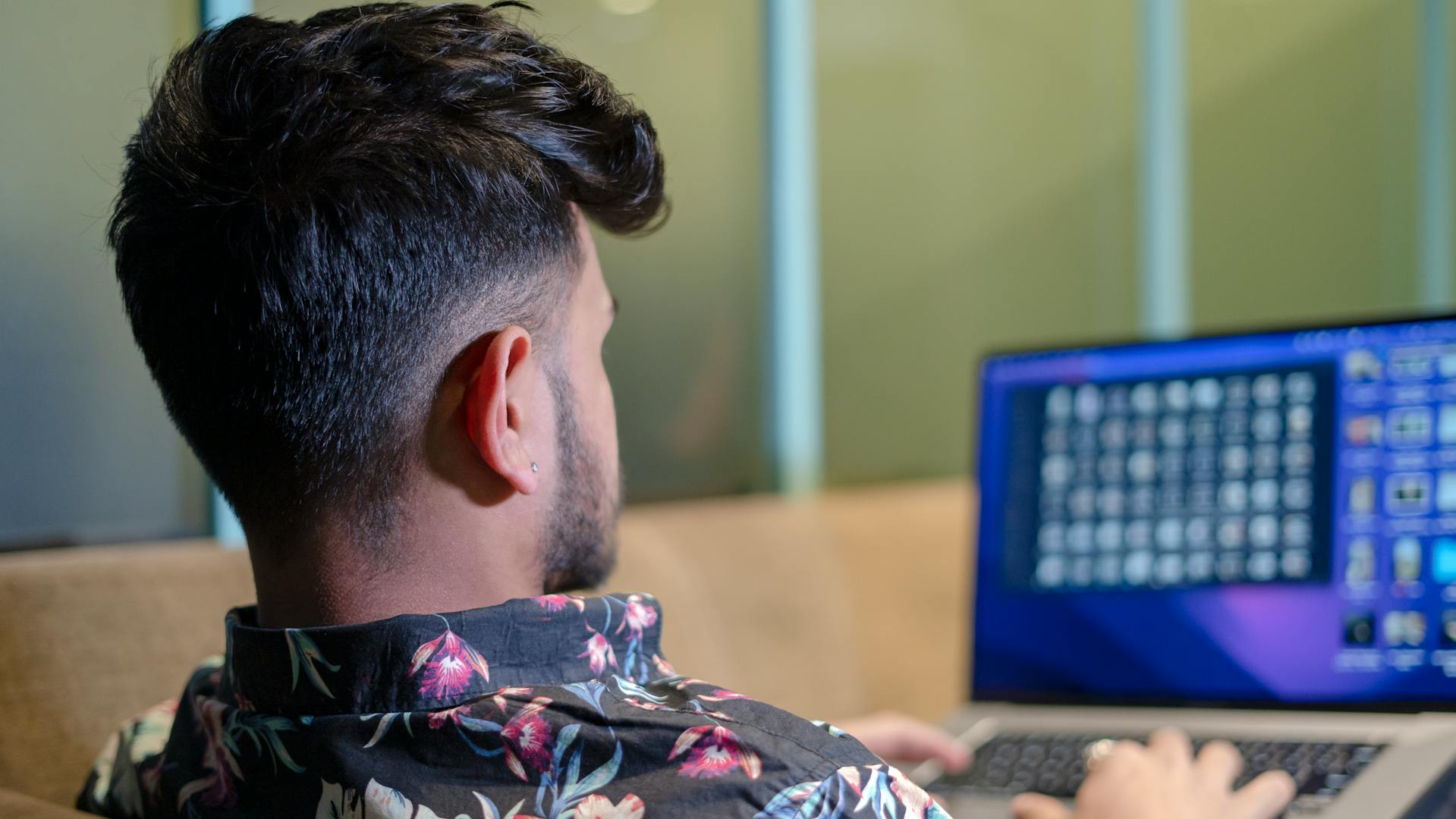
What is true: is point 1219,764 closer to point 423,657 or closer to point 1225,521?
point 1225,521

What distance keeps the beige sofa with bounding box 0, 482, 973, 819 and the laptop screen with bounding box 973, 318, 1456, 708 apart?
0.40 m

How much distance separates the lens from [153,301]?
69 centimetres

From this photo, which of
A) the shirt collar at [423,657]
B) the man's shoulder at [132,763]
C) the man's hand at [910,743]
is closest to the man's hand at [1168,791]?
the man's hand at [910,743]

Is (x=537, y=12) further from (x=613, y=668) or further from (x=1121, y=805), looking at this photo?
(x=1121, y=805)

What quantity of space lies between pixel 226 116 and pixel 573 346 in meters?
0.23

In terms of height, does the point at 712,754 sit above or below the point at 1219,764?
above

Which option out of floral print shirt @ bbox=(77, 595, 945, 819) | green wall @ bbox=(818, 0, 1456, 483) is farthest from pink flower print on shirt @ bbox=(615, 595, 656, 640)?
green wall @ bbox=(818, 0, 1456, 483)

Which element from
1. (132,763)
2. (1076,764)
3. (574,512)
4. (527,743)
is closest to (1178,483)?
(1076,764)

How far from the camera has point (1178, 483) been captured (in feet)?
3.92

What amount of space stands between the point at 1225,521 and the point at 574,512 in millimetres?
710

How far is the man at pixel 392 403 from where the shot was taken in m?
0.62

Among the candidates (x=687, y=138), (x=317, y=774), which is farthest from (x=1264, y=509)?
(x=687, y=138)

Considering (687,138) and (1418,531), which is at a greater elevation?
(687,138)

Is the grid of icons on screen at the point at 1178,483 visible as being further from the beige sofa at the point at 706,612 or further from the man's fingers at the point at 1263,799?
the beige sofa at the point at 706,612
